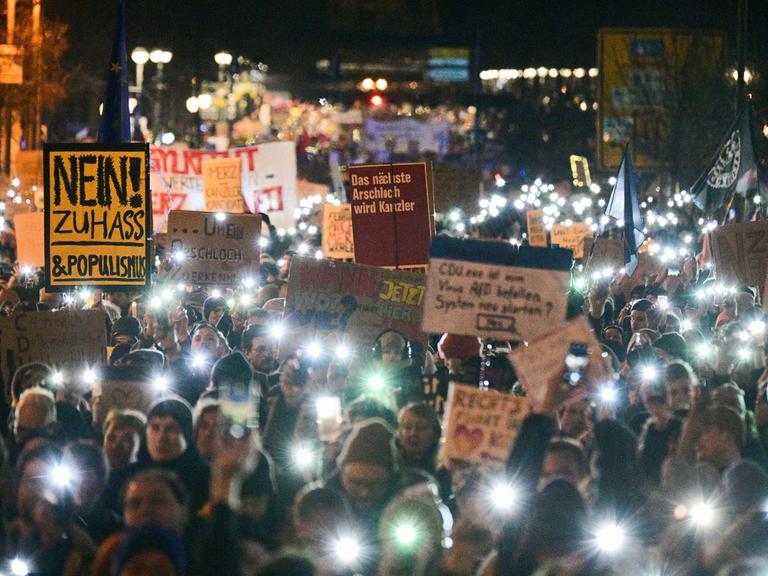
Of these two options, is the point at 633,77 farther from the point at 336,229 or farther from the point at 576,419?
the point at 576,419

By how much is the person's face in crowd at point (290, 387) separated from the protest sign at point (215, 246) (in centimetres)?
524

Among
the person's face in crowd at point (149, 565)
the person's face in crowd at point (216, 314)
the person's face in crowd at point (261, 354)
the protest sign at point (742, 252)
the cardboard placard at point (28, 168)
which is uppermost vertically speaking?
the cardboard placard at point (28, 168)

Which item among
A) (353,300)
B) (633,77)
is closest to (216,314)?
(353,300)

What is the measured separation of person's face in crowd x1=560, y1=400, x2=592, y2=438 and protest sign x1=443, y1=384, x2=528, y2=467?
2.59 feet

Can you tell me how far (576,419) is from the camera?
743 cm

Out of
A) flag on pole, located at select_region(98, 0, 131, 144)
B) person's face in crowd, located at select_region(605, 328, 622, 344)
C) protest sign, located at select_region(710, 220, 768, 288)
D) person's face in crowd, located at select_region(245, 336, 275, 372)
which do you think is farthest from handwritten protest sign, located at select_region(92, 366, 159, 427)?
protest sign, located at select_region(710, 220, 768, 288)

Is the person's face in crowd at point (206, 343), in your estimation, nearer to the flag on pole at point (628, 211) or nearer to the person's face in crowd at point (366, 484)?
the person's face in crowd at point (366, 484)

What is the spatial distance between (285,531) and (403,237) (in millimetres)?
6688

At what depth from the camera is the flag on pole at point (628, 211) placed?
14.5 meters

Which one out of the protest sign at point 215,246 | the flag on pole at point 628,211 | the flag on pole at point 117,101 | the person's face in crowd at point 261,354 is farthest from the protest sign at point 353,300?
the flag on pole at point 628,211

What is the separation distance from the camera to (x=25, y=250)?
15.2 meters

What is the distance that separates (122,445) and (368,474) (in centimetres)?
145

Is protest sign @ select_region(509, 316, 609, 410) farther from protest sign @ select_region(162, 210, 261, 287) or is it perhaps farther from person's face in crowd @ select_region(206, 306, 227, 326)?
protest sign @ select_region(162, 210, 261, 287)

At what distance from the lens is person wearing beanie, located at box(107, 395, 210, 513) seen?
623 cm
